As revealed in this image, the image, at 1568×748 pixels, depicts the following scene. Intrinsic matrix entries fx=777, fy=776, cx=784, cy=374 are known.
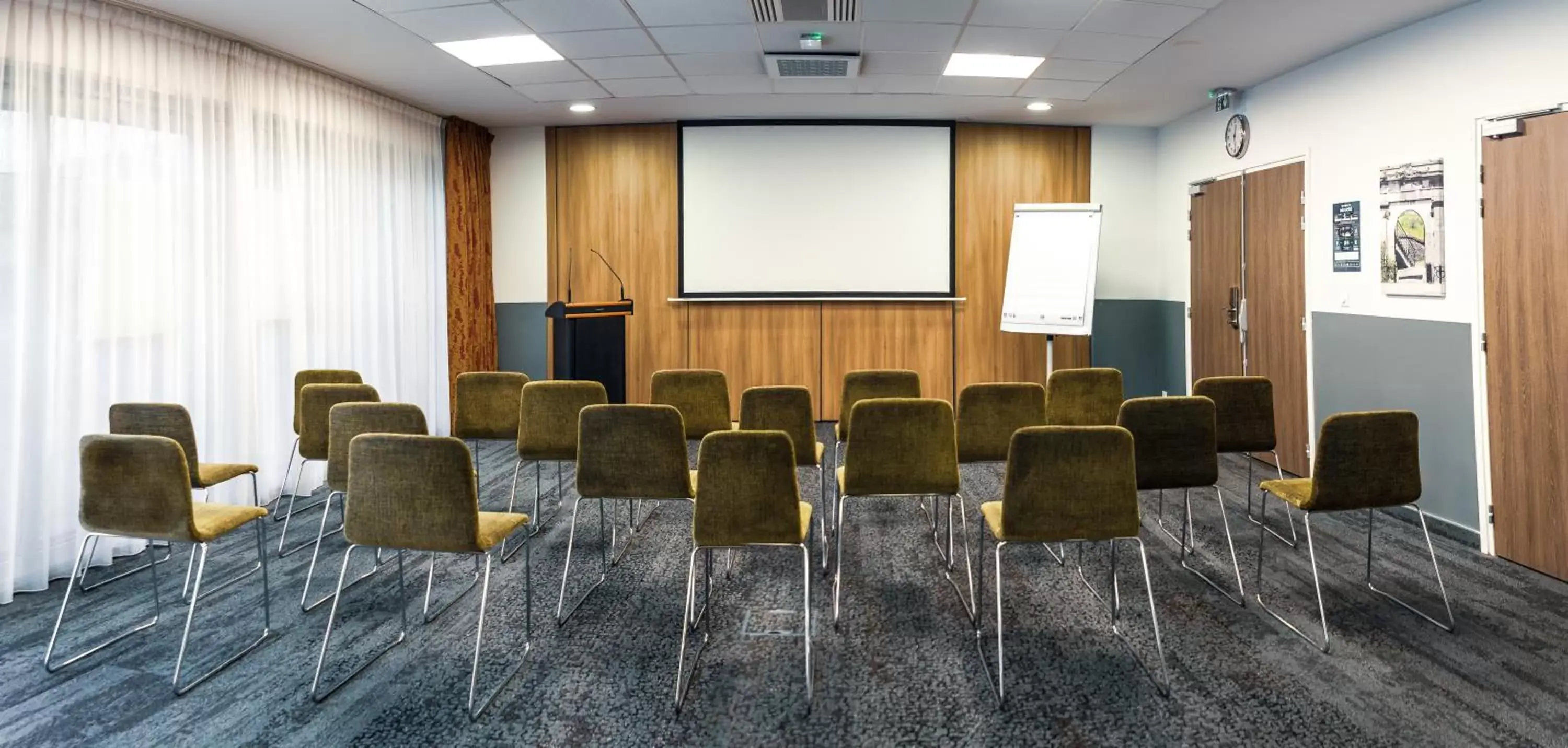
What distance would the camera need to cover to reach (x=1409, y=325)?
16.1ft

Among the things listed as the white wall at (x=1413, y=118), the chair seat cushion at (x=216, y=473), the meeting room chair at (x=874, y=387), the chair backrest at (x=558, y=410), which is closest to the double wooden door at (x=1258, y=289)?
the white wall at (x=1413, y=118)

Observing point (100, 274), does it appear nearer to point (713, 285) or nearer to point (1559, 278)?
point (713, 285)

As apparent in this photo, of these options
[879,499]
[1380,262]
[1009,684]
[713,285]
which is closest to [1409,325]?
[1380,262]

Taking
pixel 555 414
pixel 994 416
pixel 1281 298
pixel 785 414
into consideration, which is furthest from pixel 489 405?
pixel 1281 298

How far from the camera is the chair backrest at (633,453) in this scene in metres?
3.24

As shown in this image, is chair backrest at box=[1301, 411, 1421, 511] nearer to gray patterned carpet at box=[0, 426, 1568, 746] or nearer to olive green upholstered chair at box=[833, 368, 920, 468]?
gray patterned carpet at box=[0, 426, 1568, 746]

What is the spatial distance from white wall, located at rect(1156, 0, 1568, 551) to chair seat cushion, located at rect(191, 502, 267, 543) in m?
6.21

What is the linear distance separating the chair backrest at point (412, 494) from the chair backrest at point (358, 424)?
757mm

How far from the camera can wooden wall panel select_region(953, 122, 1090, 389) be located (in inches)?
321

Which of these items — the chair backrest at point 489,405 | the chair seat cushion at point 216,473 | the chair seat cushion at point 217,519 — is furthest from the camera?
the chair backrest at point 489,405

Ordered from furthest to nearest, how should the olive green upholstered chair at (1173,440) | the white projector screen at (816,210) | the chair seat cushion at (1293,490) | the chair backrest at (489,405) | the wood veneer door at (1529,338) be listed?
the white projector screen at (816,210) < the chair backrest at (489,405) < the wood veneer door at (1529,338) < the olive green upholstered chair at (1173,440) < the chair seat cushion at (1293,490)

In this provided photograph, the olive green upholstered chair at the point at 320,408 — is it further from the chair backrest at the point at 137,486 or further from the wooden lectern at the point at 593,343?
the wooden lectern at the point at 593,343

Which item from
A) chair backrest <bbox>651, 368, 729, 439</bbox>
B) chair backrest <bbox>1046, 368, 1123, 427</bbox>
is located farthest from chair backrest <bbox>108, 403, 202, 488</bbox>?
chair backrest <bbox>1046, 368, 1123, 427</bbox>

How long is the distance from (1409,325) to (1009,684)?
4.05 metres
